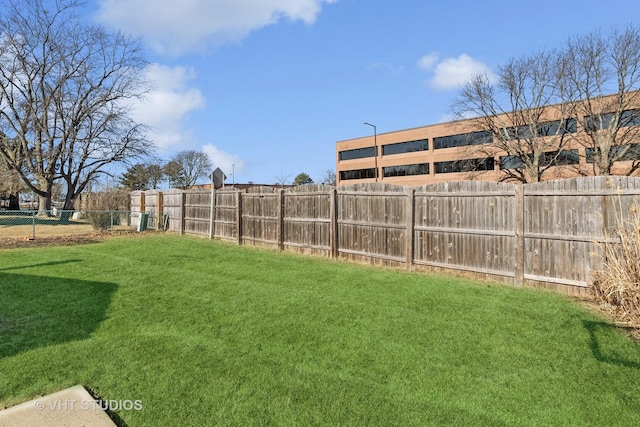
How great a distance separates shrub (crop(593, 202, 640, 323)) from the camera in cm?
456

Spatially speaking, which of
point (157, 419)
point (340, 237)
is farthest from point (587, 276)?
point (157, 419)

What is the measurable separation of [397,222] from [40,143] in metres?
26.8

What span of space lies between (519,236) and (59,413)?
6.68 m

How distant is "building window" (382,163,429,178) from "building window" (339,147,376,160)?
3.63m

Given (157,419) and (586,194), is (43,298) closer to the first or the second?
(157,419)

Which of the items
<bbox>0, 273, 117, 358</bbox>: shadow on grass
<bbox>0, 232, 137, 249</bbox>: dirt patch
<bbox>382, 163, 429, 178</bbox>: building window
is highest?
<bbox>382, 163, 429, 178</bbox>: building window

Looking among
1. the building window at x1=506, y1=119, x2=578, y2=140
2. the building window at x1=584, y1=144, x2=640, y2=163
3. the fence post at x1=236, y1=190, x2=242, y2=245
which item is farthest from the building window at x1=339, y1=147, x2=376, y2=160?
the fence post at x1=236, y1=190, x2=242, y2=245

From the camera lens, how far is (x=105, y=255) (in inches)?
385

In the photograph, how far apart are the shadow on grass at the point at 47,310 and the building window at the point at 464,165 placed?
3181 centimetres

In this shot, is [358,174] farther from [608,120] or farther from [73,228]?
[73,228]

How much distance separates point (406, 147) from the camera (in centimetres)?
4788

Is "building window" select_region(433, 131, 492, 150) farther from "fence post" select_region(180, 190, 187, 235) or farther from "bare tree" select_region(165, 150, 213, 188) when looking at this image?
"bare tree" select_region(165, 150, 213, 188)

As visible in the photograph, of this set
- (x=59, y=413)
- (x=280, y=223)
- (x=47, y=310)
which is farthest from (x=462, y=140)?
(x=59, y=413)

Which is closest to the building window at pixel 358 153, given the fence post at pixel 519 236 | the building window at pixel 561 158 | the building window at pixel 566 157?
Result: the building window at pixel 561 158
